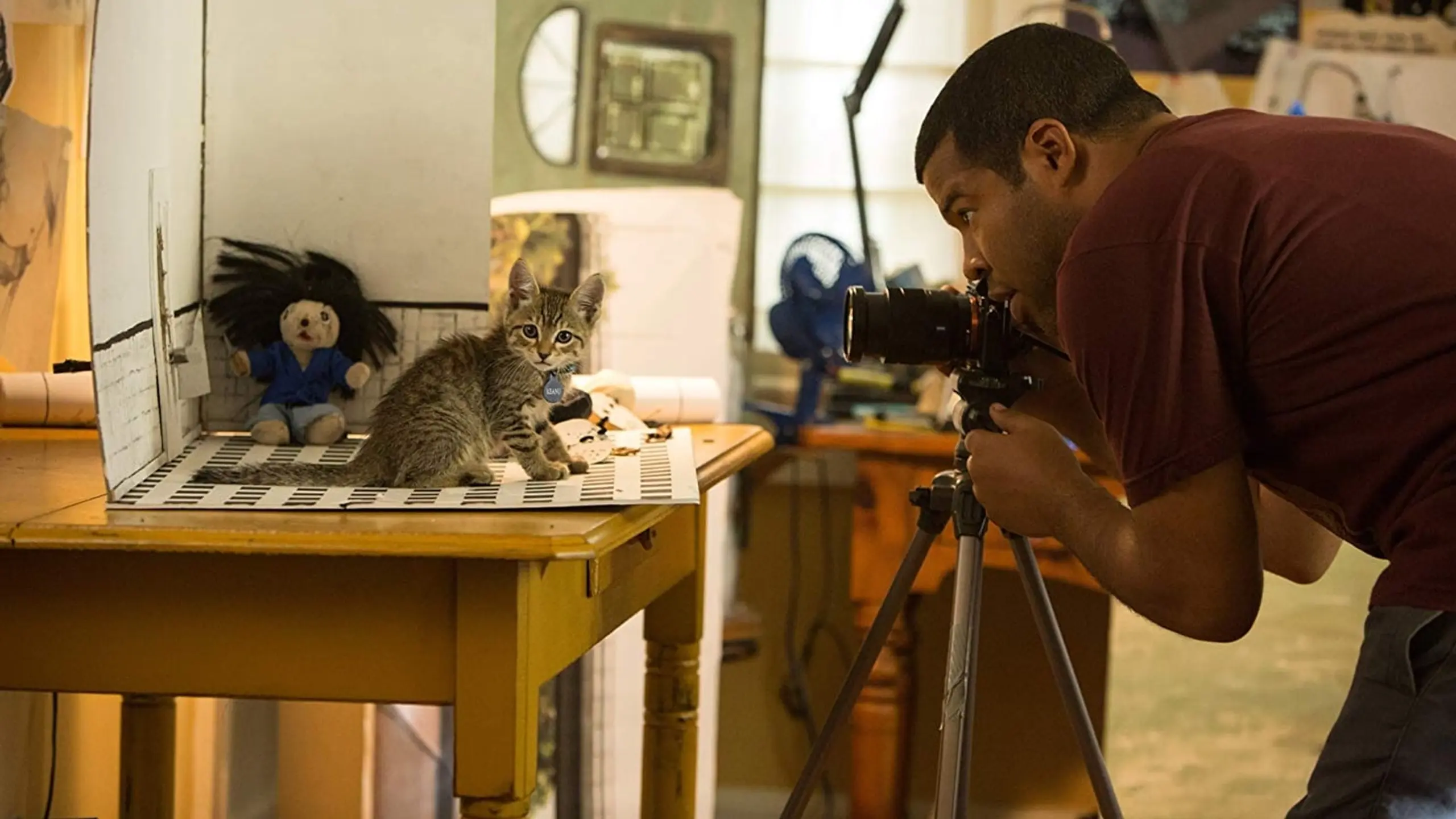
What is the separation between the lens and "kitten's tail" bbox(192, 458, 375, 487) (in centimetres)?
118

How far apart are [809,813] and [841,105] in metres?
1.26

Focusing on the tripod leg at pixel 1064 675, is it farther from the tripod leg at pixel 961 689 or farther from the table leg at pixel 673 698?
the table leg at pixel 673 698

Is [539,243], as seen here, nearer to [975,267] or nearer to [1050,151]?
[975,267]

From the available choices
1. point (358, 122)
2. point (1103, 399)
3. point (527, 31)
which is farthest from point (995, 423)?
point (527, 31)

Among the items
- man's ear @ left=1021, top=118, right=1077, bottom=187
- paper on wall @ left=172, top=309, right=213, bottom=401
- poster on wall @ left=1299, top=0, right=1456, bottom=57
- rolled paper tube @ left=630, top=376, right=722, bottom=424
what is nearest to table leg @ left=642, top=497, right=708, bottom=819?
rolled paper tube @ left=630, top=376, right=722, bottom=424

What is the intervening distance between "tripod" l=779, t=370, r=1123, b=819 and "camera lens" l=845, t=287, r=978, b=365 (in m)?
0.03

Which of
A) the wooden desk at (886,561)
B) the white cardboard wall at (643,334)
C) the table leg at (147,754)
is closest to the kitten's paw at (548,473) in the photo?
the table leg at (147,754)

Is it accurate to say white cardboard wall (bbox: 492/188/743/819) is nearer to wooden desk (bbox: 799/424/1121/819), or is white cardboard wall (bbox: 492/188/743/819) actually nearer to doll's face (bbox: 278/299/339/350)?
wooden desk (bbox: 799/424/1121/819)

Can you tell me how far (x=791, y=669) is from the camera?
8.83 feet

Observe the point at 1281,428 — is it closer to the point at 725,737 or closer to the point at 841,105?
the point at 841,105

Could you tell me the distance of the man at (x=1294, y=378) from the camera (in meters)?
0.92

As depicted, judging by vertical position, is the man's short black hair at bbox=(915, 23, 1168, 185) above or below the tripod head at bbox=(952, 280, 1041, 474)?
above

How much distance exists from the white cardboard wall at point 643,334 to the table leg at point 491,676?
1248 millimetres

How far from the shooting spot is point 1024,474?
3.84ft
